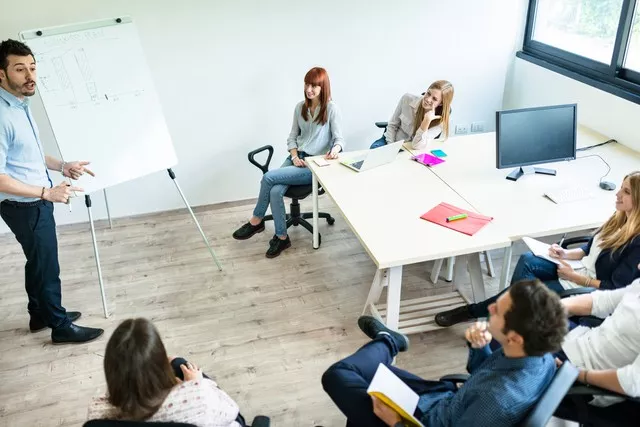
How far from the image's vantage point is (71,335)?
309 cm

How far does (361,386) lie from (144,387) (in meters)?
0.84

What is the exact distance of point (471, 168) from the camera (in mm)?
3389

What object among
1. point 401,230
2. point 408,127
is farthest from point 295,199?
point 401,230

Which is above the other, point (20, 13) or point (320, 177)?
point (20, 13)

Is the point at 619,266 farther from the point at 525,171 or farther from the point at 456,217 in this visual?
the point at 525,171

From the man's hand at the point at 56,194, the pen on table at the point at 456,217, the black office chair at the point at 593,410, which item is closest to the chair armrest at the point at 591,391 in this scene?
the black office chair at the point at 593,410

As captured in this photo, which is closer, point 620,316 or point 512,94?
point 620,316

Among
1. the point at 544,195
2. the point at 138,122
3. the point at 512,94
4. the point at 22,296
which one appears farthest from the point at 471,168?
the point at 22,296

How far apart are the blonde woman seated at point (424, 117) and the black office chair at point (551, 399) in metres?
2.25

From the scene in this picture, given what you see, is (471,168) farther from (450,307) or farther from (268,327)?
(268,327)

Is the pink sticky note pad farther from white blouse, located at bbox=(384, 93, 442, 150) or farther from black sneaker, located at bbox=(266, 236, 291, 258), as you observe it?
black sneaker, located at bbox=(266, 236, 291, 258)

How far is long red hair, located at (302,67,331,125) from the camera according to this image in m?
3.70

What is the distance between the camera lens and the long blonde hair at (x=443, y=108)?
3605 millimetres

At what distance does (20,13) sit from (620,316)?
398 centimetres
